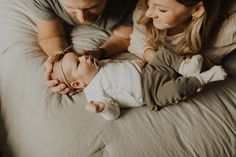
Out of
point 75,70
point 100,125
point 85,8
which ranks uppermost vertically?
point 85,8

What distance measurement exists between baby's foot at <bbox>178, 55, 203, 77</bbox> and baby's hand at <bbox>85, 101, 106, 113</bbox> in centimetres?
21

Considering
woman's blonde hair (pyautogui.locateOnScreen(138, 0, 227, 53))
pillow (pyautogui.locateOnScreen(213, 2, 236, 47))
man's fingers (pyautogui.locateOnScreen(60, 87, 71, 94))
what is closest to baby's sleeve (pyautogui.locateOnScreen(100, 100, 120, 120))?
man's fingers (pyautogui.locateOnScreen(60, 87, 71, 94))

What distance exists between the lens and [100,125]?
0.86 m

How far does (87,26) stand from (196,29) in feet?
1.05

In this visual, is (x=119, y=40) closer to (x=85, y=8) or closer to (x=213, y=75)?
(x=85, y=8)

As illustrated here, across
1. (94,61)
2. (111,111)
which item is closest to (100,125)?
(111,111)

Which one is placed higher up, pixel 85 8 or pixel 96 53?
pixel 85 8

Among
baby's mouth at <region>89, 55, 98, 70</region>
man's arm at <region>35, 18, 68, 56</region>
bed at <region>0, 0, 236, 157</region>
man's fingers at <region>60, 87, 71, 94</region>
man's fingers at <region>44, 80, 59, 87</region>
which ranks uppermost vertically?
man's arm at <region>35, 18, 68, 56</region>

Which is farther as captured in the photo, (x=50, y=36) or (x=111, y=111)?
(x=50, y=36)

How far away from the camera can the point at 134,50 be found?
3.39ft

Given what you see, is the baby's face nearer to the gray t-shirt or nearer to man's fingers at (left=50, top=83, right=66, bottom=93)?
man's fingers at (left=50, top=83, right=66, bottom=93)

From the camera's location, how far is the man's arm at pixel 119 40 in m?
1.05

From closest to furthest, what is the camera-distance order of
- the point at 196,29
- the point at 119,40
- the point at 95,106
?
1. the point at 95,106
2. the point at 196,29
3. the point at 119,40

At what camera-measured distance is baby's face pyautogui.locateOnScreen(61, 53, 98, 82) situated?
0.87 m
